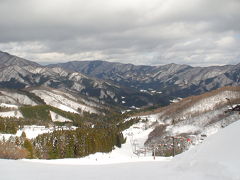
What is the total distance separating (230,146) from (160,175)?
5603 millimetres

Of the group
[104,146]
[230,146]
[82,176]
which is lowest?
[104,146]

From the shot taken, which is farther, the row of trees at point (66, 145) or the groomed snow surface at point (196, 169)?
the row of trees at point (66, 145)

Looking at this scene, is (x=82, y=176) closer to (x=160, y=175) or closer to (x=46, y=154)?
(x=160, y=175)

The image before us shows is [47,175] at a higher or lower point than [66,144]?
higher

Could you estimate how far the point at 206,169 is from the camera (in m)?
18.3

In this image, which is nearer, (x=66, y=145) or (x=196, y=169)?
(x=196, y=169)

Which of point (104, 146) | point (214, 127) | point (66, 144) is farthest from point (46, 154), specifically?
point (214, 127)

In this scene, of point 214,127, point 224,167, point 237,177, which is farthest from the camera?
point 214,127

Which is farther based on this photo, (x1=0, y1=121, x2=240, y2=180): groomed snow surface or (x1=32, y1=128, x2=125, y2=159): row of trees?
(x1=32, y1=128, x2=125, y2=159): row of trees

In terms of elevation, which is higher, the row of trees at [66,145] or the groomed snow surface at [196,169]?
the groomed snow surface at [196,169]

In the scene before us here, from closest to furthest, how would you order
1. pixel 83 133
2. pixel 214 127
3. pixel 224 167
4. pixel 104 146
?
1. pixel 224 167
2. pixel 83 133
3. pixel 104 146
4. pixel 214 127

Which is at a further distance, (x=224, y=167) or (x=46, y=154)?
(x=46, y=154)

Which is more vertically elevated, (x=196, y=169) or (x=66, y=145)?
(x=196, y=169)

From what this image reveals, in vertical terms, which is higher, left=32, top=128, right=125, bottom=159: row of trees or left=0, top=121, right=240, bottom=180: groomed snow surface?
left=0, top=121, right=240, bottom=180: groomed snow surface
